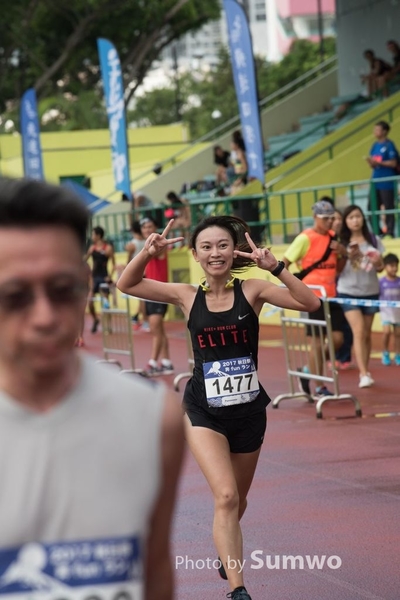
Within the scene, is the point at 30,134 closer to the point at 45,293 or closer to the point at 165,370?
the point at 165,370

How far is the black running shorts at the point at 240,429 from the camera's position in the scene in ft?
20.4

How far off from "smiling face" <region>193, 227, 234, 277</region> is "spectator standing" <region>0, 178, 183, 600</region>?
4.25m

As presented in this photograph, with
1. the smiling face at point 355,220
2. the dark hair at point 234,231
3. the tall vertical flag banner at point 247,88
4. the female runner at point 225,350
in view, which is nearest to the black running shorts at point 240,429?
the female runner at point 225,350

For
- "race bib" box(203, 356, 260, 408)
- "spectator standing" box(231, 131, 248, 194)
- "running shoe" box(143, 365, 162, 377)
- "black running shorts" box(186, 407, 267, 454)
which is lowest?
"running shoe" box(143, 365, 162, 377)

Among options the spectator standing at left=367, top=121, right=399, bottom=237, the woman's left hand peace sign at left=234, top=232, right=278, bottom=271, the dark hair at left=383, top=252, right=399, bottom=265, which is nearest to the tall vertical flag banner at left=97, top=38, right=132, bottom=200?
the spectator standing at left=367, top=121, right=399, bottom=237

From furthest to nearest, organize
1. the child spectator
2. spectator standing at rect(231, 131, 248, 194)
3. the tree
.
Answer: the tree, spectator standing at rect(231, 131, 248, 194), the child spectator

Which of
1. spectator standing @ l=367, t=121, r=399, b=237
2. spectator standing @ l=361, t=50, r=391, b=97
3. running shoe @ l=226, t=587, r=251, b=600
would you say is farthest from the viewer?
spectator standing @ l=361, t=50, r=391, b=97

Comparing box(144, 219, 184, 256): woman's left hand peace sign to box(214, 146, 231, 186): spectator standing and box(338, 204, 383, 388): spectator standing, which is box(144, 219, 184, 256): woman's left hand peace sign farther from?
box(214, 146, 231, 186): spectator standing

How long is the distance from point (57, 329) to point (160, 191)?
36.4 metres

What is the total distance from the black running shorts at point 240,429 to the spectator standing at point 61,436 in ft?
12.8

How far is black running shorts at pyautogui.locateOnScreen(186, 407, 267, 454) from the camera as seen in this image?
6227 mm

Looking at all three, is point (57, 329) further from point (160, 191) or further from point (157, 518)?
point (160, 191)

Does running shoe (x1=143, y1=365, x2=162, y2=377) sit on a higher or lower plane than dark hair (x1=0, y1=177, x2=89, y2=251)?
lower

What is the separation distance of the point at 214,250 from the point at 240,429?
3.09ft
